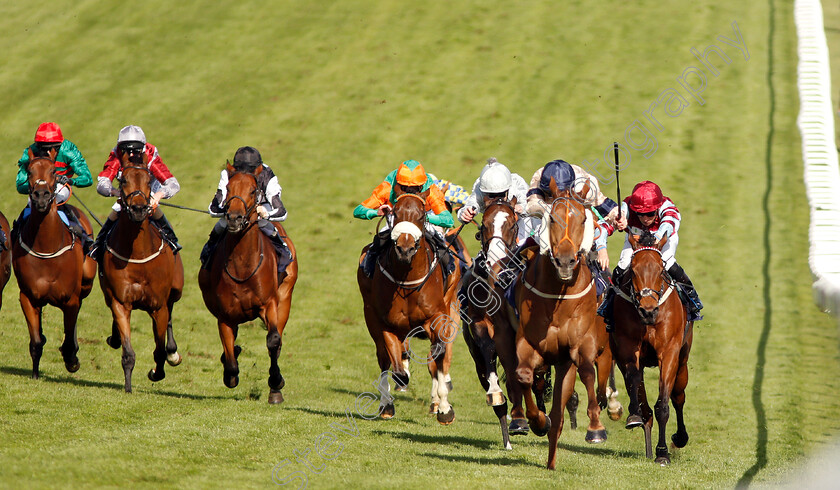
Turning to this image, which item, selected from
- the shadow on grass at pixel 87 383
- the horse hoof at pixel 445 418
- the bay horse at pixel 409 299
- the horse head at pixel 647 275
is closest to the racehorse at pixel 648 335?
the horse head at pixel 647 275

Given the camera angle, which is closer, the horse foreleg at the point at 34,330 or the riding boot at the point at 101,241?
the riding boot at the point at 101,241

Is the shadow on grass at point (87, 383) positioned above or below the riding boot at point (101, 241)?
below

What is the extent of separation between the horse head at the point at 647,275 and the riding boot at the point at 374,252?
9.05 ft

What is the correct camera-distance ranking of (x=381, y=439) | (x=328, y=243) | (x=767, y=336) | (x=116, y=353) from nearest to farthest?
(x=381, y=439), (x=116, y=353), (x=767, y=336), (x=328, y=243)

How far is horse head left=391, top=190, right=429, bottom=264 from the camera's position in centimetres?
996

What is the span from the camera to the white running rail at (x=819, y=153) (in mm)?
19278

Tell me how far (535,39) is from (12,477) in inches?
1014

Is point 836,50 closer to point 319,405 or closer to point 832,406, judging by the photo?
point 832,406

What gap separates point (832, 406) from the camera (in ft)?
46.7

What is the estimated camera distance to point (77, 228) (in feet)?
41.3

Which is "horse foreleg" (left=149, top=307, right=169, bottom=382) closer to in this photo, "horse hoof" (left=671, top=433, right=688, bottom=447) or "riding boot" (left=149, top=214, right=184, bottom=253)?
"riding boot" (left=149, top=214, right=184, bottom=253)

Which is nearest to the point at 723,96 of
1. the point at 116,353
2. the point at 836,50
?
the point at 836,50

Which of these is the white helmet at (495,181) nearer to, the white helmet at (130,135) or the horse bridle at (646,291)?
the horse bridle at (646,291)

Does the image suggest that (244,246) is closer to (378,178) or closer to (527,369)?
(527,369)
